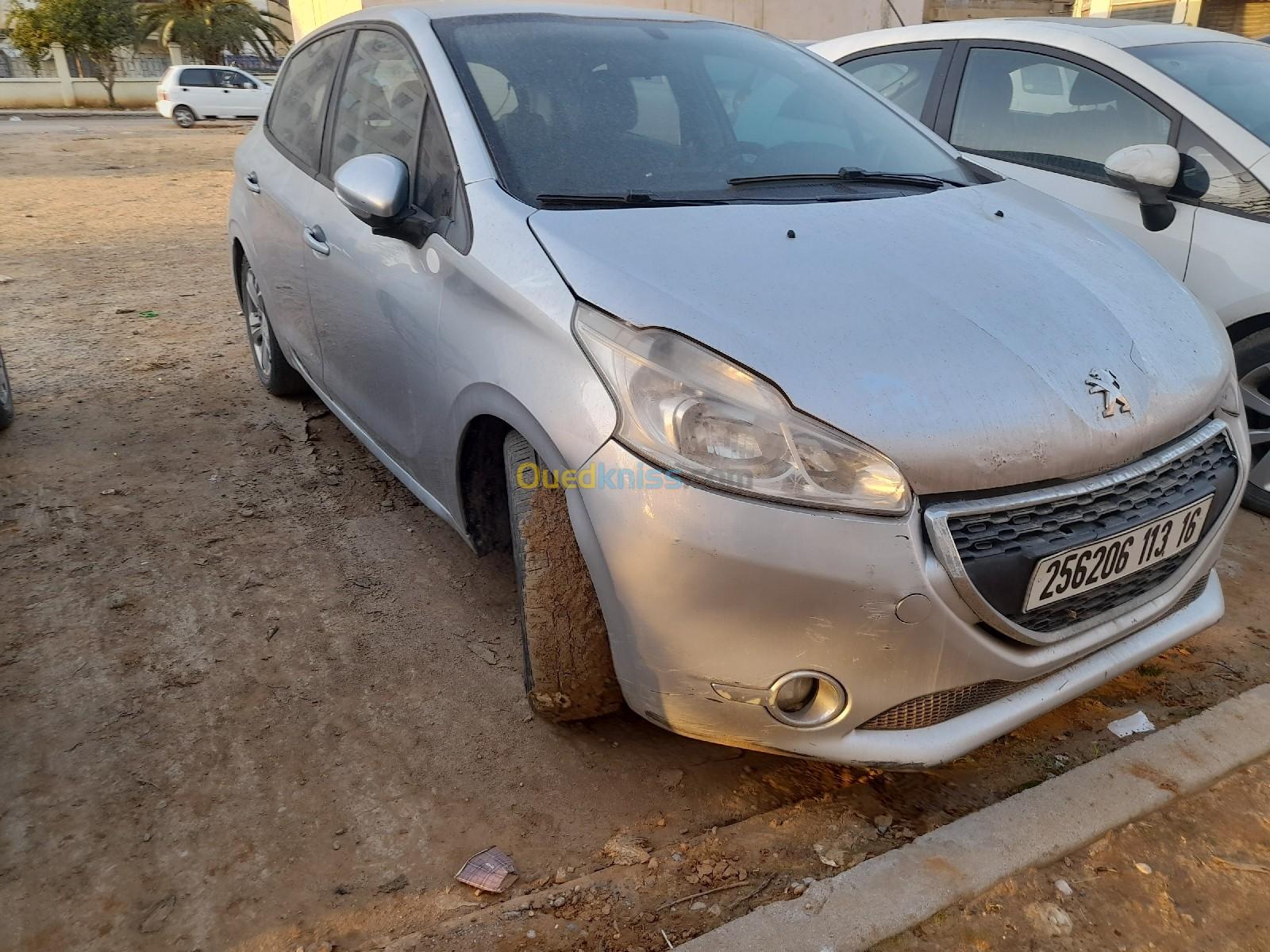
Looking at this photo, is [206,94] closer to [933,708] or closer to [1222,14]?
[1222,14]

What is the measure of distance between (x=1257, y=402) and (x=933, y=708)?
8.06 ft

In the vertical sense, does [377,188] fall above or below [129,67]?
above

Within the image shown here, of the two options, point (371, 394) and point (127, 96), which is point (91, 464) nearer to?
point (371, 394)

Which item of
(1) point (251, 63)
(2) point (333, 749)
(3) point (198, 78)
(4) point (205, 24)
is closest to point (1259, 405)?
(2) point (333, 749)

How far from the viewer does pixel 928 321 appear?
2.03 meters

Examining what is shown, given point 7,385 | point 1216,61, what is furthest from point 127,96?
point 1216,61

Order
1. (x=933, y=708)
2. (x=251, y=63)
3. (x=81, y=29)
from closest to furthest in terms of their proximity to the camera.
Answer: (x=933, y=708)
(x=81, y=29)
(x=251, y=63)

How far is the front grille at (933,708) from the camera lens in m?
1.94

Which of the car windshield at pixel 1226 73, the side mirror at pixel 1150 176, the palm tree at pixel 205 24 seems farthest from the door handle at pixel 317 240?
the palm tree at pixel 205 24

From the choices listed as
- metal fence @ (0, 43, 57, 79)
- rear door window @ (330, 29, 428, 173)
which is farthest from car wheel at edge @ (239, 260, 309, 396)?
metal fence @ (0, 43, 57, 79)

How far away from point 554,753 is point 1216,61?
3809mm

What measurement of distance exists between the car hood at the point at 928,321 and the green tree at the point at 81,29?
37.2 m

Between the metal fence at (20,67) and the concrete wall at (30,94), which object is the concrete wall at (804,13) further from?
the metal fence at (20,67)

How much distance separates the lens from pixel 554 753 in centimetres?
238
